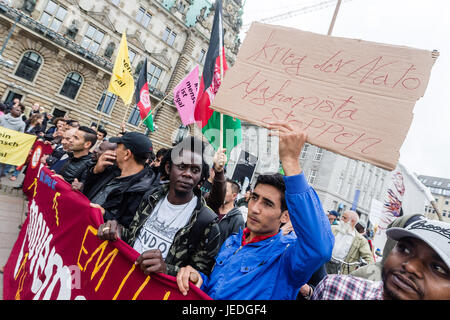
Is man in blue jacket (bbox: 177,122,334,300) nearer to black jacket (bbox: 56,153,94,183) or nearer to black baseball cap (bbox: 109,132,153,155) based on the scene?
black baseball cap (bbox: 109,132,153,155)

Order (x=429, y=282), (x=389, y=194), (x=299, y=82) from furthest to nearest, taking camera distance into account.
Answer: (x=389, y=194), (x=299, y=82), (x=429, y=282)

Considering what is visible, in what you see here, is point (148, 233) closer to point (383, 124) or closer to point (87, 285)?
point (87, 285)

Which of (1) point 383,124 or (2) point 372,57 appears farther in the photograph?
(2) point 372,57

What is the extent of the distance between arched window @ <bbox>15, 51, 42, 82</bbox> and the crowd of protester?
2090cm

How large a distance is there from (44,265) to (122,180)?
868mm

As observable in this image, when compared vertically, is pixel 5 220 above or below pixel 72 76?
below

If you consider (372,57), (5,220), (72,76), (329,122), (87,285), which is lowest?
(5,220)

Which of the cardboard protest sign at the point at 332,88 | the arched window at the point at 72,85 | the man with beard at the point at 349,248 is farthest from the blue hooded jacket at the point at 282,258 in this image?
the arched window at the point at 72,85

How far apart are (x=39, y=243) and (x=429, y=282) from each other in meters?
2.74

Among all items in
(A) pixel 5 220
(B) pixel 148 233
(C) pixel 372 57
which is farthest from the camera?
(A) pixel 5 220

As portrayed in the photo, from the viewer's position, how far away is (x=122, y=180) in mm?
2293

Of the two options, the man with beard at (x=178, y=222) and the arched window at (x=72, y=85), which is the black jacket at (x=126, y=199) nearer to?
the man with beard at (x=178, y=222)

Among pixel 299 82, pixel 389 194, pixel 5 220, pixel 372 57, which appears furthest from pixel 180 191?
pixel 389 194
